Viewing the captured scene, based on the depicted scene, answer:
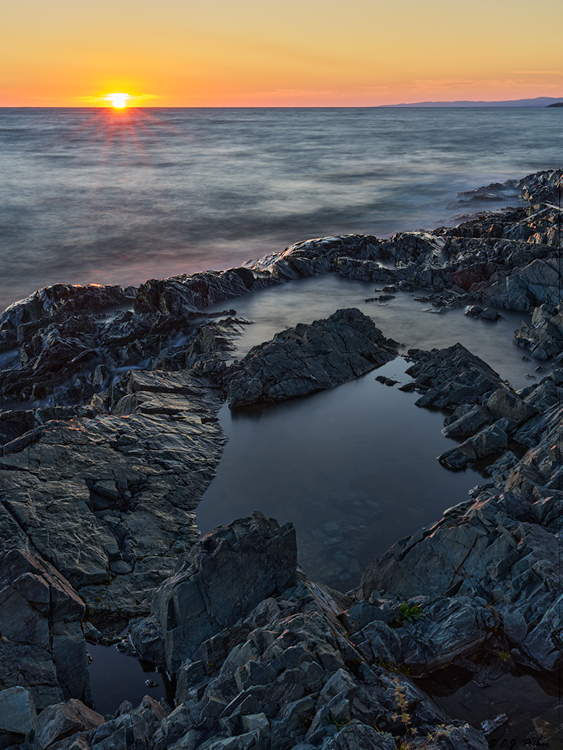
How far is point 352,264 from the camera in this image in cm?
4738

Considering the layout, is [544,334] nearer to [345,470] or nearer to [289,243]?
[345,470]

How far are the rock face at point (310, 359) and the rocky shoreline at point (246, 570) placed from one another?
10 cm

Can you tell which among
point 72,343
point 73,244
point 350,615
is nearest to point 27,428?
Answer: point 72,343

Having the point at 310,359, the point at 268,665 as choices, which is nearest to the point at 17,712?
the point at 268,665

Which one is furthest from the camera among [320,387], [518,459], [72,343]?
[72,343]

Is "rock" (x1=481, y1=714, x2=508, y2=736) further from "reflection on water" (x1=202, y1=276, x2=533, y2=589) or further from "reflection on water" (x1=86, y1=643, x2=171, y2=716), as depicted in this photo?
"reflection on water" (x1=86, y1=643, x2=171, y2=716)

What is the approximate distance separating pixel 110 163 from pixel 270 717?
13122cm

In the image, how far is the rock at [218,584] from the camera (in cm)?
1356

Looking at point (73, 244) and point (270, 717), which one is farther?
point (73, 244)

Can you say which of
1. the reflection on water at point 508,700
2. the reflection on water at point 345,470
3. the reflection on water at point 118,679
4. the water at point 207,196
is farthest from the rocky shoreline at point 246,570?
the water at point 207,196

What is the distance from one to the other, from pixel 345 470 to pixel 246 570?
8.15 m

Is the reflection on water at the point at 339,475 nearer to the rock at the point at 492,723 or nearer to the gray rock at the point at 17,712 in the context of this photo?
the rock at the point at 492,723

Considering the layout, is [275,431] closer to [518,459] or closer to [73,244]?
[518,459]

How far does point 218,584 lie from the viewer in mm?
13859
